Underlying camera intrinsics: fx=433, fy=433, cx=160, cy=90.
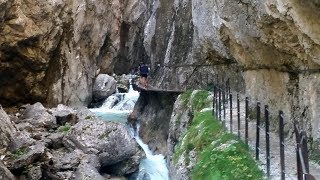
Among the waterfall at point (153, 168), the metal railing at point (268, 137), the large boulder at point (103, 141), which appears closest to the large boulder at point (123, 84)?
the waterfall at point (153, 168)

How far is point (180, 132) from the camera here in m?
16.1

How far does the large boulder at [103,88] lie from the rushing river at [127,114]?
25.5 inches

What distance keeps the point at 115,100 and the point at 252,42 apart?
27.7m

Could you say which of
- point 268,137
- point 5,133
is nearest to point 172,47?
point 5,133

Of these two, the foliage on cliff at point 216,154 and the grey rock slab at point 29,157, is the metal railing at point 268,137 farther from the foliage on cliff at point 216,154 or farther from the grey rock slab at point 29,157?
the grey rock slab at point 29,157

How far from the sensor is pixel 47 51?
29297 millimetres

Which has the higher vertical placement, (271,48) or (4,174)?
(271,48)

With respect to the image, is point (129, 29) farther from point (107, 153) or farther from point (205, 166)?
point (205, 166)

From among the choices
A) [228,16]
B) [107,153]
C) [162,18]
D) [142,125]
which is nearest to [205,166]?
[228,16]

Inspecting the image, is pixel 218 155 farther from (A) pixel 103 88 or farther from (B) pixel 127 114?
(A) pixel 103 88

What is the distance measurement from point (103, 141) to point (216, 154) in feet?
32.2

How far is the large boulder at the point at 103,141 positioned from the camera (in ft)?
58.5

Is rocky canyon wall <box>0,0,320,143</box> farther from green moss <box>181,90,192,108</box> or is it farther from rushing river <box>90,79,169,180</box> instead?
rushing river <box>90,79,169,180</box>

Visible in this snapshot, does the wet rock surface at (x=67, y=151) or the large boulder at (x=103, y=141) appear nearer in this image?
the wet rock surface at (x=67, y=151)
